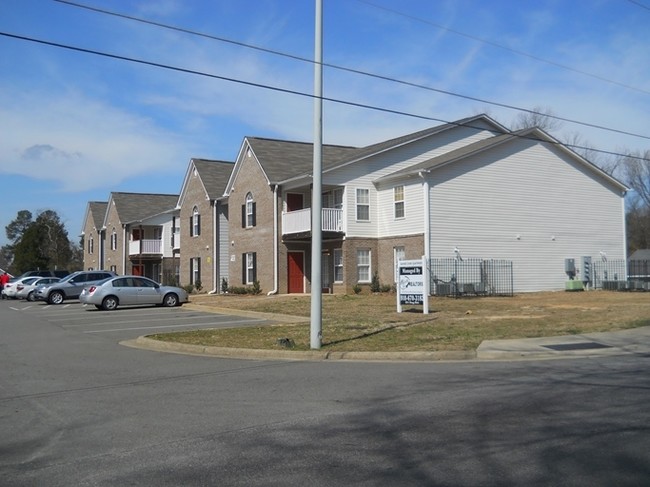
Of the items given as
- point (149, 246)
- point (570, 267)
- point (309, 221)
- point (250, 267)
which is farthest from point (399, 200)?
point (149, 246)

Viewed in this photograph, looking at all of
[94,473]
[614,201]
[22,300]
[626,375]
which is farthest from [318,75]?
[22,300]

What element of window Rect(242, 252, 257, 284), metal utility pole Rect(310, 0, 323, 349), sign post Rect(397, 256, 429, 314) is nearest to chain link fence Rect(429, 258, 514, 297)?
sign post Rect(397, 256, 429, 314)

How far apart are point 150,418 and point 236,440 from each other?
1.71 metres

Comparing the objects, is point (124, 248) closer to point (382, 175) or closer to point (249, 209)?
point (249, 209)

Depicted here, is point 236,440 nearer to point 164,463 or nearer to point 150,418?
point 164,463

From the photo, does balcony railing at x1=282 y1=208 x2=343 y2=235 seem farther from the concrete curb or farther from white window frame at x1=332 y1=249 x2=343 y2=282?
the concrete curb

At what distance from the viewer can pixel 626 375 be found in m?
11.0

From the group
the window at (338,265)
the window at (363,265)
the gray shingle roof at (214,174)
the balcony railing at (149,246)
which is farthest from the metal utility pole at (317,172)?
the balcony railing at (149,246)

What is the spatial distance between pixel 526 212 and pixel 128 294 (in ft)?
63.3

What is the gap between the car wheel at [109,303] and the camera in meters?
29.7

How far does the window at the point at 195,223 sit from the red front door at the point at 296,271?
12.1 m

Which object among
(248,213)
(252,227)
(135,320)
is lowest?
(135,320)

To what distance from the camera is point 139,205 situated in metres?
62.6

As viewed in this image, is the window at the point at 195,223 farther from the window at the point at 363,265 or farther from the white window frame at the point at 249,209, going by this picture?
the window at the point at 363,265
